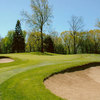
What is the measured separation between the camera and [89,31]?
58.4 metres

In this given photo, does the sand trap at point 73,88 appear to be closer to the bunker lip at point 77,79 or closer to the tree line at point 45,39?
the bunker lip at point 77,79

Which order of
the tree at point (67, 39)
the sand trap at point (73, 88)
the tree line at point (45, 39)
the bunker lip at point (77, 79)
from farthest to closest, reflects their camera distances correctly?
the tree at point (67, 39) → the tree line at point (45, 39) → the bunker lip at point (77, 79) → the sand trap at point (73, 88)

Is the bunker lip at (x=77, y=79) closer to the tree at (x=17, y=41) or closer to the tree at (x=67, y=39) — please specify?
the tree at (x=17, y=41)

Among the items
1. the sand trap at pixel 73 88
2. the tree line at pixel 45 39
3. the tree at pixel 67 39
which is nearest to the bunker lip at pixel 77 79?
the sand trap at pixel 73 88

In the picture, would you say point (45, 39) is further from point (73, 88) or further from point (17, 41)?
point (73, 88)

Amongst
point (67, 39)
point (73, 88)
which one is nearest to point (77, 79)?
point (73, 88)

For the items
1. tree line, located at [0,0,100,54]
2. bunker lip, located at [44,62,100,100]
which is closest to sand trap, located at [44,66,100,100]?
bunker lip, located at [44,62,100,100]

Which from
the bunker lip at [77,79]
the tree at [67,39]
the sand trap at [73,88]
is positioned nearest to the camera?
the sand trap at [73,88]

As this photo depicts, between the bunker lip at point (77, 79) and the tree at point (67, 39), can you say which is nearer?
the bunker lip at point (77, 79)

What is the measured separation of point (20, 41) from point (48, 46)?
1321cm

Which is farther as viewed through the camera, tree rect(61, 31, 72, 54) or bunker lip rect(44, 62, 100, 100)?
tree rect(61, 31, 72, 54)

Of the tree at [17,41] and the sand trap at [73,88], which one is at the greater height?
the tree at [17,41]

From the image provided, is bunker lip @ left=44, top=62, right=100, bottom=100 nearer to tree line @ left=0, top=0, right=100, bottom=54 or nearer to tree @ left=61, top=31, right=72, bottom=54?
tree line @ left=0, top=0, right=100, bottom=54

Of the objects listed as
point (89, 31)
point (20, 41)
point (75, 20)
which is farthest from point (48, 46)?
point (89, 31)
